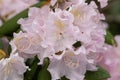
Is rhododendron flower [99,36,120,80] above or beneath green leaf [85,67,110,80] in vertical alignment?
above

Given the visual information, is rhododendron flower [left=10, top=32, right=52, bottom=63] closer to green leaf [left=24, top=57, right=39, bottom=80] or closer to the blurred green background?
green leaf [left=24, top=57, right=39, bottom=80]

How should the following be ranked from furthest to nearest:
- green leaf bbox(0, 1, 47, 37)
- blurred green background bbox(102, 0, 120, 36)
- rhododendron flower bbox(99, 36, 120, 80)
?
1. blurred green background bbox(102, 0, 120, 36)
2. rhododendron flower bbox(99, 36, 120, 80)
3. green leaf bbox(0, 1, 47, 37)

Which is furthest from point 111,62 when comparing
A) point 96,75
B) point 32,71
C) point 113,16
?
point 113,16

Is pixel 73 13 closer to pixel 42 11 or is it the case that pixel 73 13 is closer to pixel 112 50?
pixel 42 11

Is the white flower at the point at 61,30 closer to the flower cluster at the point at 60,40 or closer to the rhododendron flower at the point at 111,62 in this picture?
the flower cluster at the point at 60,40

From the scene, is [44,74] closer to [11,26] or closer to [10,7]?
[11,26]

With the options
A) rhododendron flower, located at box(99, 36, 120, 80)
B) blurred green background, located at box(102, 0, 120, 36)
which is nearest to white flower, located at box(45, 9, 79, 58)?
rhododendron flower, located at box(99, 36, 120, 80)

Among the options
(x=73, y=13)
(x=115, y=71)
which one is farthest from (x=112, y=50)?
(x=73, y=13)
